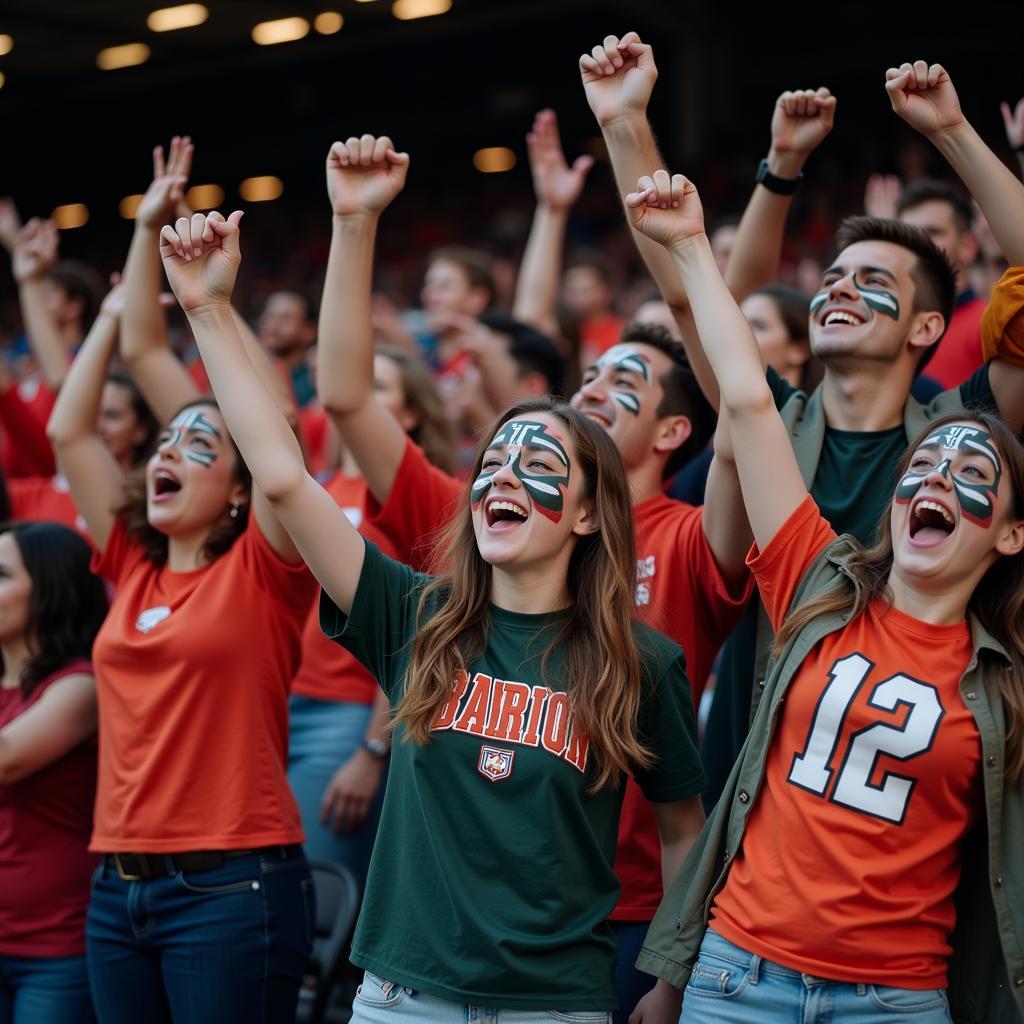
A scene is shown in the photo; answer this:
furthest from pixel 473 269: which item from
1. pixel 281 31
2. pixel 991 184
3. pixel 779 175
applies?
pixel 281 31

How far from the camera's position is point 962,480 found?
281cm

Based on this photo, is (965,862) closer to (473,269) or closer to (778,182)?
(778,182)

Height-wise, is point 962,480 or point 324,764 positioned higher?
point 962,480

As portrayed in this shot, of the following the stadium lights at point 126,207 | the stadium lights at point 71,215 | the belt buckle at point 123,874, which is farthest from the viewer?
the stadium lights at point 71,215

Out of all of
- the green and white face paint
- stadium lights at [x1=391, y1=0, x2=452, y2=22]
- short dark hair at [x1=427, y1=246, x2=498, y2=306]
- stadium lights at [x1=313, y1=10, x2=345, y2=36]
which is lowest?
the green and white face paint

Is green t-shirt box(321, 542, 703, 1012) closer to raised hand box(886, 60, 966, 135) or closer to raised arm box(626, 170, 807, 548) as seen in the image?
raised arm box(626, 170, 807, 548)

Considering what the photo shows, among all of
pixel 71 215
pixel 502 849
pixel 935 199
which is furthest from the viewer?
pixel 71 215

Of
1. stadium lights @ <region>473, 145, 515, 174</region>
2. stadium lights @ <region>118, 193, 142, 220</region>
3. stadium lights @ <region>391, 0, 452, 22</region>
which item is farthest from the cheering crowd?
stadium lights @ <region>118, 193, 142, 220</region>

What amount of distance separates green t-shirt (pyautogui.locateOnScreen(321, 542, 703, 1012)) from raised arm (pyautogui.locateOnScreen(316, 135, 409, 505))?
720 mm

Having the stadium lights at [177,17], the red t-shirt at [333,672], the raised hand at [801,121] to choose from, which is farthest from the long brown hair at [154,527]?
the stadium lights at [177,17]

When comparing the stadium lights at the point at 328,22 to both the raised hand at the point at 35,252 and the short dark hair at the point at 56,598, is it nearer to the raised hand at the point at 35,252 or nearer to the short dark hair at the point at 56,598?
the raised hand at the point at 35,252

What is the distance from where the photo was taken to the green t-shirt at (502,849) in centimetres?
261

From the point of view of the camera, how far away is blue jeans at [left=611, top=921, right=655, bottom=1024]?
310 centimetres

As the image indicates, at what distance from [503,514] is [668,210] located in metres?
0.73
